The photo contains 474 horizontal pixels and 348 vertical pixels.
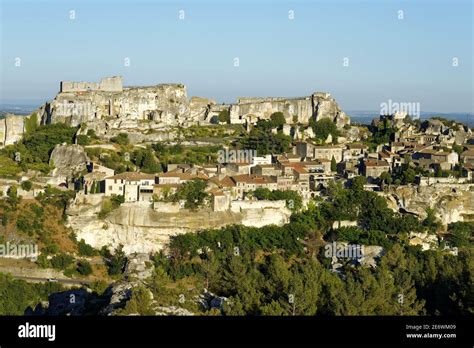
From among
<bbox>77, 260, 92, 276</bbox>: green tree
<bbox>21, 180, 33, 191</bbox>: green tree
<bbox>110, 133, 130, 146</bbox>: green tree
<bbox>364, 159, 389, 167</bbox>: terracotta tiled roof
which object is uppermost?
<bbox>110, 133, 130, 146</bbox>: green tree

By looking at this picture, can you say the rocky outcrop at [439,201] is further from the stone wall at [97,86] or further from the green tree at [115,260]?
the stone wall at [97,86]

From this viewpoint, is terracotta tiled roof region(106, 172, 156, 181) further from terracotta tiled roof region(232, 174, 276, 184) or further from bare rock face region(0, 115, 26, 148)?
bare rock face region(0, 115, 26, 148)

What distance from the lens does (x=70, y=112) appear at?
44469mm

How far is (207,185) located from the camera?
33531 mm

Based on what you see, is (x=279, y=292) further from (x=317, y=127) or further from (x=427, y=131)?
(x=427, y=131)

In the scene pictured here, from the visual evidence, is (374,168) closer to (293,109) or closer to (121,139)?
(293,109)

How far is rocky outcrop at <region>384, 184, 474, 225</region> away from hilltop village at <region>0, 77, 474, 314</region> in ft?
0.17

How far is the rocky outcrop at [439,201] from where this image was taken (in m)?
35.0

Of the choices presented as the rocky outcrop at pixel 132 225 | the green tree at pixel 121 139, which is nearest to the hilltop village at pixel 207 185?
the rocky outcrop at pixel 132 225

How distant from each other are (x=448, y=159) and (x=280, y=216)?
10.5 meters

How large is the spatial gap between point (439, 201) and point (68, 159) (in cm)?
1682

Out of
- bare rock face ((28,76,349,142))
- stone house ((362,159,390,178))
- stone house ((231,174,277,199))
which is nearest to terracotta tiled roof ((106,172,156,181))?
stone house ((231,174,277,199))

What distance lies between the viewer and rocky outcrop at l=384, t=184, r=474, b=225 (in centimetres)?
3497

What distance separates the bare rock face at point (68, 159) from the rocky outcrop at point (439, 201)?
13.8 m
